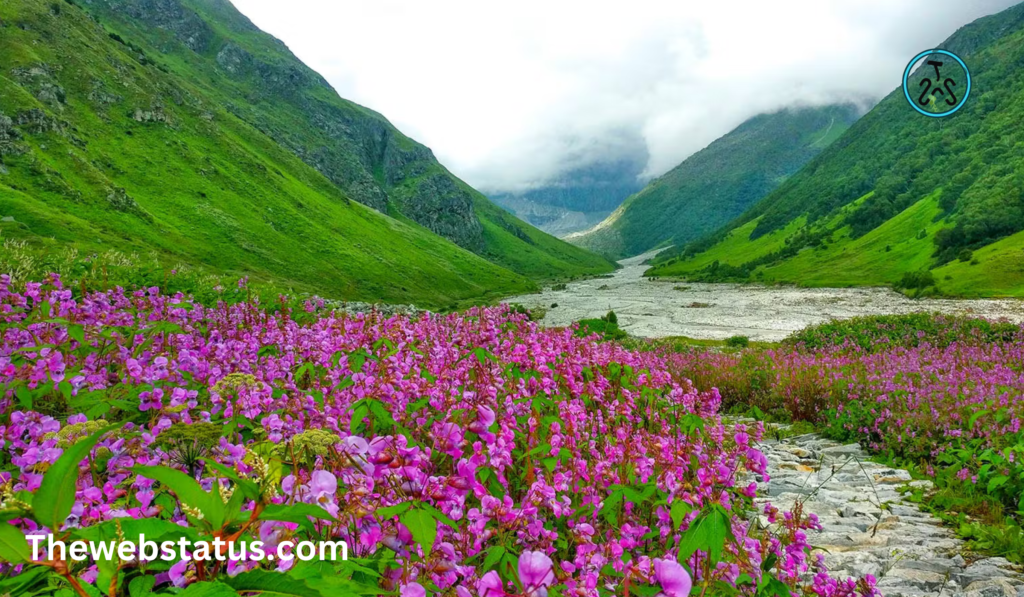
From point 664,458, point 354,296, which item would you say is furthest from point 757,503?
point 354,296

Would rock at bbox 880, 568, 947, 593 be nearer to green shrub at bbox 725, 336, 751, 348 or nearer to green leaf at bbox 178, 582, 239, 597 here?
green leaf at bbox 178, 582, 239, 597

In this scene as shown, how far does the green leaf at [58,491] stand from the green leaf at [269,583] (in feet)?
1.43

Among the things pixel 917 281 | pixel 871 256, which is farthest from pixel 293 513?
pixel 871 256

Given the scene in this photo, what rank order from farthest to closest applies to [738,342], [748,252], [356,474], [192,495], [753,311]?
[748,252], [753,311], [738,342], [356,474], [192,495]

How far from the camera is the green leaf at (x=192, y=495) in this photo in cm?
121

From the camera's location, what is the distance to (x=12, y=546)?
3.71 feet

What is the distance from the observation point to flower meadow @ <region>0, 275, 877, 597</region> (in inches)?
58.0

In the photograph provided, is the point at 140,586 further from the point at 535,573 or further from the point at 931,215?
the point at 931,215

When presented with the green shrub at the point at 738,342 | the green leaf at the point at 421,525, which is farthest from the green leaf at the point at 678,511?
the green shrub at the point at 738,342

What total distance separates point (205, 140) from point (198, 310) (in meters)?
114

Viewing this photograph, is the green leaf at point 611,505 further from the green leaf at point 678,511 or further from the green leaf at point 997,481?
the green leaf at point 997,481

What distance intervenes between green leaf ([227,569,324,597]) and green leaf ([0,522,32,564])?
50cm

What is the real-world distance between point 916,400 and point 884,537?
5645mm

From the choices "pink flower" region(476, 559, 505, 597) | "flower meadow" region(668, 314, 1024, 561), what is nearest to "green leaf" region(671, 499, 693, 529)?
"pink flower" region(476, 559, 505, 597)
